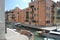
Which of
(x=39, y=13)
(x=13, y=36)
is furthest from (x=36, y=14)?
(x=13, y=36)

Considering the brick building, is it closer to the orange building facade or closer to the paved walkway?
the orange building facade

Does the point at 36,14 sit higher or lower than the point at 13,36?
higher

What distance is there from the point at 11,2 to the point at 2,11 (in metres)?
0.20

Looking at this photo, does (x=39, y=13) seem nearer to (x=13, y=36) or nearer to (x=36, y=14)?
(x=36, y=14)

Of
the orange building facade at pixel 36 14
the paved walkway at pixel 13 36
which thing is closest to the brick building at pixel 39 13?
the orange building facade at pixel 36 14

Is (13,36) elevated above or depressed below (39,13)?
below

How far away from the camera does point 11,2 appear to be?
1947 mm

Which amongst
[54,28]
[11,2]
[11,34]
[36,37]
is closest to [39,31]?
[36,37]

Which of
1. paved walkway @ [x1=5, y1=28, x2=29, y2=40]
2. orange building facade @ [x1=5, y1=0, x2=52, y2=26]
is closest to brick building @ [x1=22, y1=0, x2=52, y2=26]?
orange building facade @ [x1=5, y1=0, x2=52, y2=26]

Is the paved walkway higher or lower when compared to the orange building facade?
lower

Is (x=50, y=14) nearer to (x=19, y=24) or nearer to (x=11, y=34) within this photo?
(x=19, y=24)

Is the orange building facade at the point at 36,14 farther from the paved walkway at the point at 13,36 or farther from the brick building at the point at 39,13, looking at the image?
the paved walkway at the point at 13,36

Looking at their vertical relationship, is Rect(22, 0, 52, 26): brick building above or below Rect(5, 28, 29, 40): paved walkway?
above

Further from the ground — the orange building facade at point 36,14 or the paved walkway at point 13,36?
the orange building facade at point 36,14
